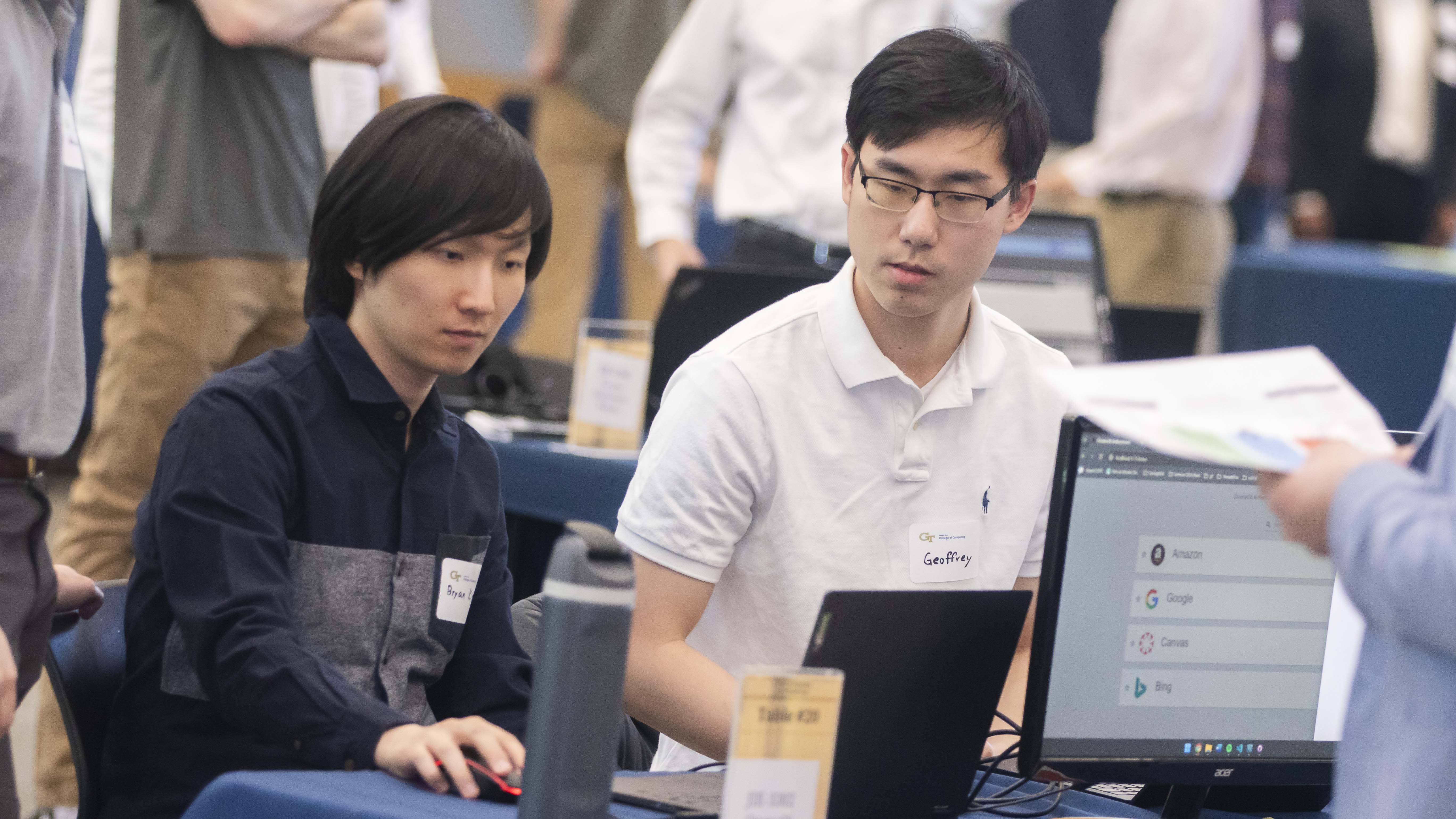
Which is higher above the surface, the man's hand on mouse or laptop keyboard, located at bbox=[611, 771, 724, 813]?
the man's hand on mouse

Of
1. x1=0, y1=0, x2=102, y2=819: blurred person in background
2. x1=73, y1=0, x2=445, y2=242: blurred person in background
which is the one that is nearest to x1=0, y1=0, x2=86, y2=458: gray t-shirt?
x1=0, y1=0, x2=102, y2=819: blurred person in background

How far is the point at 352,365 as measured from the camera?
4.56 feet

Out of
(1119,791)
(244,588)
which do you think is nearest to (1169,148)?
(1119,791)

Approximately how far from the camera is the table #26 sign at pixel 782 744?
3.17ft

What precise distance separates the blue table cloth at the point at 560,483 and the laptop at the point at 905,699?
3.94 feet

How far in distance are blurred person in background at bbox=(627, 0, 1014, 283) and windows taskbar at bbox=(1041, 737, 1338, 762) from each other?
1.68 m

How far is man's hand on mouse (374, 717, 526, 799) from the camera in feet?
3.58

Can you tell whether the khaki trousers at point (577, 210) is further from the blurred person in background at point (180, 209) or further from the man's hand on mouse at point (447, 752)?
the man's hand on mouse at point (447, 752)

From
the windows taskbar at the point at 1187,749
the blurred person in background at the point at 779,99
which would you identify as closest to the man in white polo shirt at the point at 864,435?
the windows taskbar at the point at 1187,749

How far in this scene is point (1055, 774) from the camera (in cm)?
134

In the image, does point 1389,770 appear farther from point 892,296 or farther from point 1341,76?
point 1341,76

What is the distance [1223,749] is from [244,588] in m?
0.85

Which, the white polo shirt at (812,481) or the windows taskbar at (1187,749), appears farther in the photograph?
the white polo shirt at (812,481)

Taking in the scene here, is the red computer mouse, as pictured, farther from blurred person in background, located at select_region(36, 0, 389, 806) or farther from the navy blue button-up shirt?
blurred person in background, located at select_region(36, 0, 389, 806)
